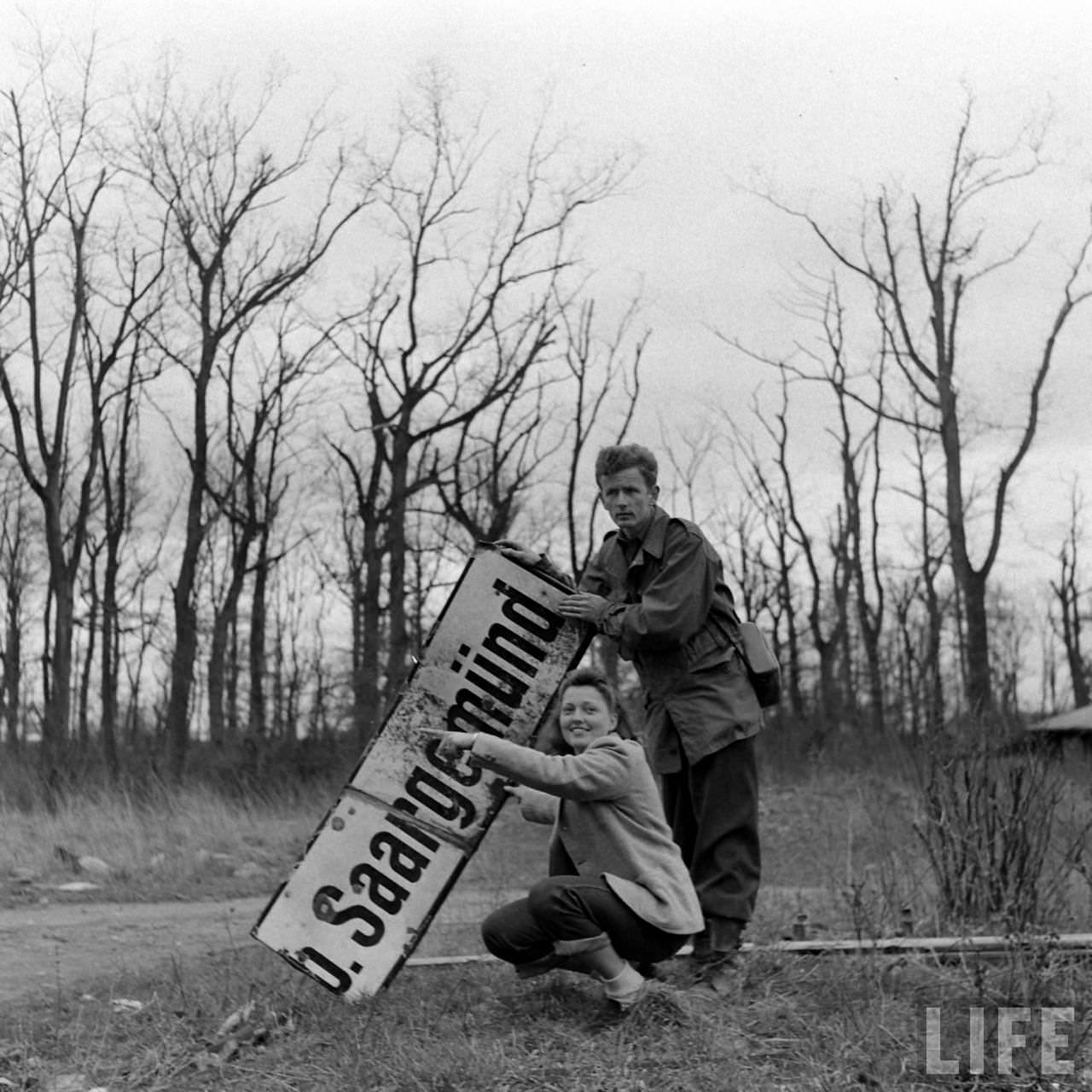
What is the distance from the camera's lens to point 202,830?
446 inches

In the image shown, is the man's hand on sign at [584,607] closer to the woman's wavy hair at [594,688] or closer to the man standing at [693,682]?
the man standing at [693,682]

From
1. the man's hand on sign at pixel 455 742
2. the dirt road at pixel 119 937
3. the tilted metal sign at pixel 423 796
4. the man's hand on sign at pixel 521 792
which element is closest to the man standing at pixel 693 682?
the tilted metal sign at pixel 423 796

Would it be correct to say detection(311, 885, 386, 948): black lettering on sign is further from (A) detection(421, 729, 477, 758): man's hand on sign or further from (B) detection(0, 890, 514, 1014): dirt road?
(B) detection(0, 890, 514, 1014): dirt road

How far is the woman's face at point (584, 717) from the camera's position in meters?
4.33

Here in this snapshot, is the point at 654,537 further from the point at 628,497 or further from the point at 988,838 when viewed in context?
the point at 988,838

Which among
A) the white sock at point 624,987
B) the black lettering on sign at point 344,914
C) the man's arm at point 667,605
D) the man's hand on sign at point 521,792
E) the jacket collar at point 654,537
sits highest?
the jacket collar at point 654,537

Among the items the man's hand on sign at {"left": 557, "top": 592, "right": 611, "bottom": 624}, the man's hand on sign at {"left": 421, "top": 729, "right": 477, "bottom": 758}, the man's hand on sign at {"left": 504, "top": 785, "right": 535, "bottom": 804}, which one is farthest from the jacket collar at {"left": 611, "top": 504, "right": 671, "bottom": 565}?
the man's hand on sign at {"left": 421, "top": 729, "right": 477, "bottom": 758}

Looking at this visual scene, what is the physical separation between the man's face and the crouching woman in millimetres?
631

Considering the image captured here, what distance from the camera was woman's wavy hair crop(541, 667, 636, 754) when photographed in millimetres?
4398

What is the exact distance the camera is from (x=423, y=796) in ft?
15.5

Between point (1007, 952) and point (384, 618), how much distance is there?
67.8ft

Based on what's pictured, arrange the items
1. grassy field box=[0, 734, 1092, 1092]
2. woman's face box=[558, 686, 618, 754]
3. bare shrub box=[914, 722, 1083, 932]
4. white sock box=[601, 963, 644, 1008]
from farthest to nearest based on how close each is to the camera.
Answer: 1. bare shrub box=[914, 722, 1083, 932]
2. woman's face box=[558, 686, 618, 754]
3. white sock box=[601, 963, 644, 1008]
4. grassy field box=[0, 734, 1092, 1092]

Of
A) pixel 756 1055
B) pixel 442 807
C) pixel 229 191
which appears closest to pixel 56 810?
pixel 442 807

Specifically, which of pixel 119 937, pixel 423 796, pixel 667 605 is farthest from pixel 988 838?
pixel 119 937
